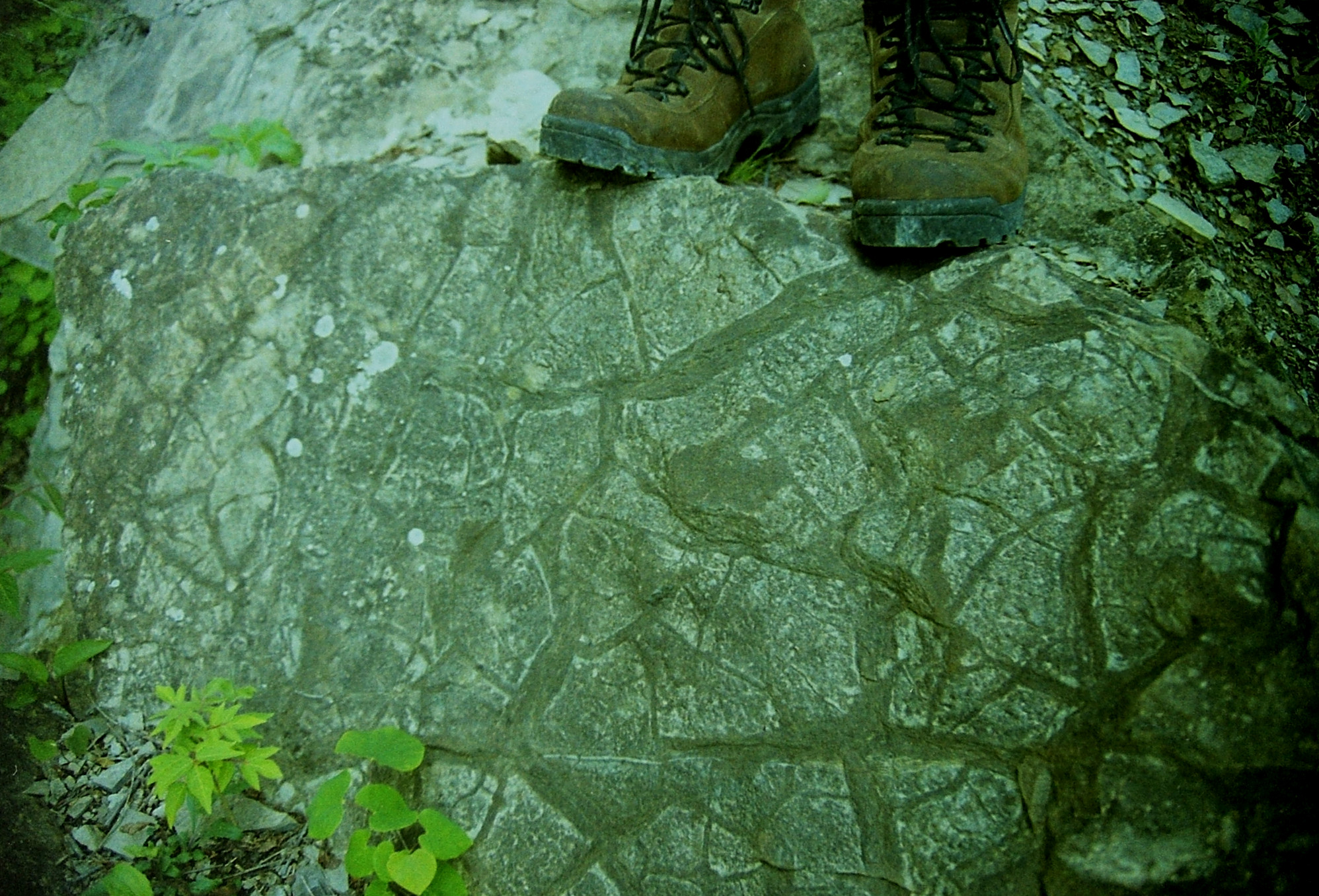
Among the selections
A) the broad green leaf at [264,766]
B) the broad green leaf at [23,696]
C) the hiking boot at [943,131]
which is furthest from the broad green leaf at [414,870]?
the hiking boot at [943,131]

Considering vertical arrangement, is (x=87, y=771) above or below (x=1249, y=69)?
below

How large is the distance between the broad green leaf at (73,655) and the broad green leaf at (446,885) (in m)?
0.74

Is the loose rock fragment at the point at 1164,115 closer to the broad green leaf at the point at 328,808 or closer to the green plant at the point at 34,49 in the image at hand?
the broad green leaf at the point at 328,808

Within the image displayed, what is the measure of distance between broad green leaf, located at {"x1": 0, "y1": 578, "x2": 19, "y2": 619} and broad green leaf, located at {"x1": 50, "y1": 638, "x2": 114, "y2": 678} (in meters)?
0.14

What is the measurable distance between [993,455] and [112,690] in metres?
1.49

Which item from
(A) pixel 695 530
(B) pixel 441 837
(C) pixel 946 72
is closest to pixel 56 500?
(B) pixel 441 837

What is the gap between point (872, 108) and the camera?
168 centimetres

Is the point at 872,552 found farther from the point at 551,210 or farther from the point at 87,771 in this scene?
the point at 87,771

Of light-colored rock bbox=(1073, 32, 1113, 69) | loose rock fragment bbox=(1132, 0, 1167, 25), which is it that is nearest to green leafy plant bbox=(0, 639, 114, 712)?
light-colored rock bbox=(1073, 32, 1113, 69)

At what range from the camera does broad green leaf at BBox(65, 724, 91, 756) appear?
171 cm

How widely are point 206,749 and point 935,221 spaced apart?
50.7 inches

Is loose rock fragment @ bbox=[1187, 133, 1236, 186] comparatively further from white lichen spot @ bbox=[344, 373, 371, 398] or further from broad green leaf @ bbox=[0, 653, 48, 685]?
broad green leaf @ bbox=[0, 653, 48, 685]

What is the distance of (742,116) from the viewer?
1.76m

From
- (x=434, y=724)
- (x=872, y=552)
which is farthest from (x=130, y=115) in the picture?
(x=872, y=552)
